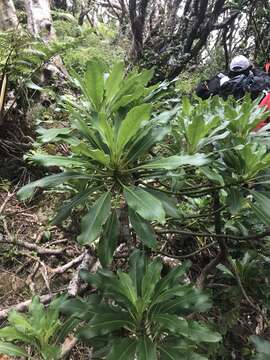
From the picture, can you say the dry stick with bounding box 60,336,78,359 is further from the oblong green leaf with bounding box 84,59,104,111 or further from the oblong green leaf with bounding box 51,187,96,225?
the oblong green leaf with bounding box 84,59,104,111

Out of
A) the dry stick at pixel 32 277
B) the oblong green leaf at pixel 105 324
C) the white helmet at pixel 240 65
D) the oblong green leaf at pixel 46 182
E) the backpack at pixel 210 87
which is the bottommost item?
the dry stick at pixel 32 277

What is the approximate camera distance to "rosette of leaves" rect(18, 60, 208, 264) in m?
1.25

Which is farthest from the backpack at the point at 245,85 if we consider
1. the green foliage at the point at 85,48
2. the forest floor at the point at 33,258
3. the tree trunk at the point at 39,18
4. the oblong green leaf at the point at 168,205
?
the oblong green leaf at the point at 168,205

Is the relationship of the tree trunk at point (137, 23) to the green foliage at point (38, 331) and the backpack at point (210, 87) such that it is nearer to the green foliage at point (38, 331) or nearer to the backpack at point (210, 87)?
the backpack at point (210, 87)

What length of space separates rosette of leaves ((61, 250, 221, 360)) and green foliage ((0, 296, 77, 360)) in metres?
0.10

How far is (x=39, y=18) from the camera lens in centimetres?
539

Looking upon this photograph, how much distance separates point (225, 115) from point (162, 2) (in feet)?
26.5

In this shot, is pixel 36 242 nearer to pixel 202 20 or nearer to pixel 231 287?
pixel 231 287

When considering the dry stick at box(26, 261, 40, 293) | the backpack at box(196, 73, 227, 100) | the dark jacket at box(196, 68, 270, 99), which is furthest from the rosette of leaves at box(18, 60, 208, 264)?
the backpack at box(196, 73, 227, 100)

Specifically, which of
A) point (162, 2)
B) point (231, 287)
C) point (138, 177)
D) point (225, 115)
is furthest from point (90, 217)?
point (162, 2)

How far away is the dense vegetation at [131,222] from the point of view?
1.35 meters

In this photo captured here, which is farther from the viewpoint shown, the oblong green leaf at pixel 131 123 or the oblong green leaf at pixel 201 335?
the oblong green leaf at pixel 201 335

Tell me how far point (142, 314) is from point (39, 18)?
5123 millimetres

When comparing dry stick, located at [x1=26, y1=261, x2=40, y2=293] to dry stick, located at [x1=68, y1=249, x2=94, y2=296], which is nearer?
dry stick, located at [x1=68, y1=249, x2=94, y2=296]
